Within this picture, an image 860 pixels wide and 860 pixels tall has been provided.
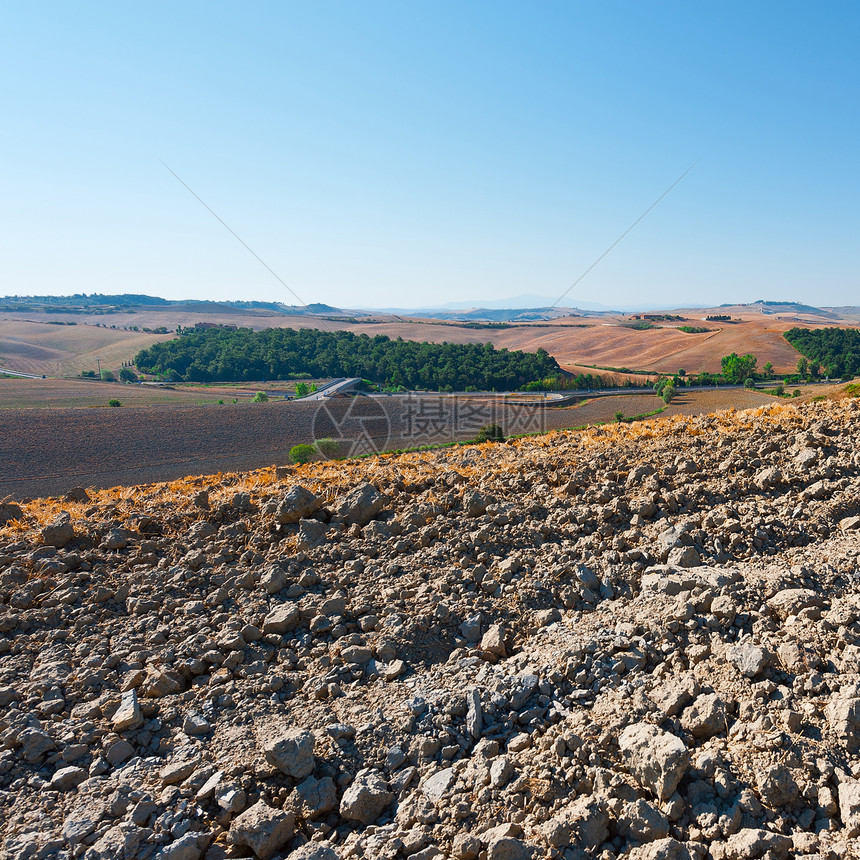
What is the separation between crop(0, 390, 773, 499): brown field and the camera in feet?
108

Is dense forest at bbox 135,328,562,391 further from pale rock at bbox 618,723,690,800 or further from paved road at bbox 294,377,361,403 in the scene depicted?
pale rock at bbox 618,723,690,800

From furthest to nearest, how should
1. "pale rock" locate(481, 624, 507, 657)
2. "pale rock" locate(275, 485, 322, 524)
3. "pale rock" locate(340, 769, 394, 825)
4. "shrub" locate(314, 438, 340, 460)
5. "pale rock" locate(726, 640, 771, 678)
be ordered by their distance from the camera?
"shrub" locate(314, 438, 340, 460), "pale rock" locate(275, 485, 322, 524), "pale rock" locate(481, 624, 507, 657), "pale rock" locate(726, 640, 771, 678), "pale rock" locate(340, 769, 394, 825)

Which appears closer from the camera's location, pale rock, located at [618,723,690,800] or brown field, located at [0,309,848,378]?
pale rock, located at [618,723,690,800]

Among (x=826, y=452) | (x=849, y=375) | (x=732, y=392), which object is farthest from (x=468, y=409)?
(x=849, y=375)

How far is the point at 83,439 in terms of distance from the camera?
3800 centimetres

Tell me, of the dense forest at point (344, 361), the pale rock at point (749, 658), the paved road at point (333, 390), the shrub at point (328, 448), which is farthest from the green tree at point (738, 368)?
the pale rock at point (749, 658)

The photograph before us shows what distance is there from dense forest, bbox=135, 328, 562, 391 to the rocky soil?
69.4m

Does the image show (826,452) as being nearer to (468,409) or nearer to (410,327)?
(468,409)

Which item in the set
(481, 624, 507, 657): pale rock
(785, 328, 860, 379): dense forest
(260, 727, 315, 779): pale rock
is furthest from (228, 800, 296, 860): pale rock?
(785, 328, 860, 379): dense forest

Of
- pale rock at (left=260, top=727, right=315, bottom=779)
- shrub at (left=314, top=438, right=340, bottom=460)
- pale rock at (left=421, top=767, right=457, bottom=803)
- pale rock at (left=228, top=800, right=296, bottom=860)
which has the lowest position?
shrub at (left=314, top=438, right=340, bottom=460)

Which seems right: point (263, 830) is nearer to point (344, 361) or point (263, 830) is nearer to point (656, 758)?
point (656, 758)

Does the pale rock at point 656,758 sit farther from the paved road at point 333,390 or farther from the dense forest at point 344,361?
the dense forest at point 344,361

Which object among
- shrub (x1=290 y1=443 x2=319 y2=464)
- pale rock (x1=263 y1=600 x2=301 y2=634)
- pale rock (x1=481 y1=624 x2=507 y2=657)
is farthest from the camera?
shrub (x1=290 y1=443 x2=319 y2=464)

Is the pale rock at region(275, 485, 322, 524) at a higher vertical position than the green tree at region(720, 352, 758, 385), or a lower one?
lower
